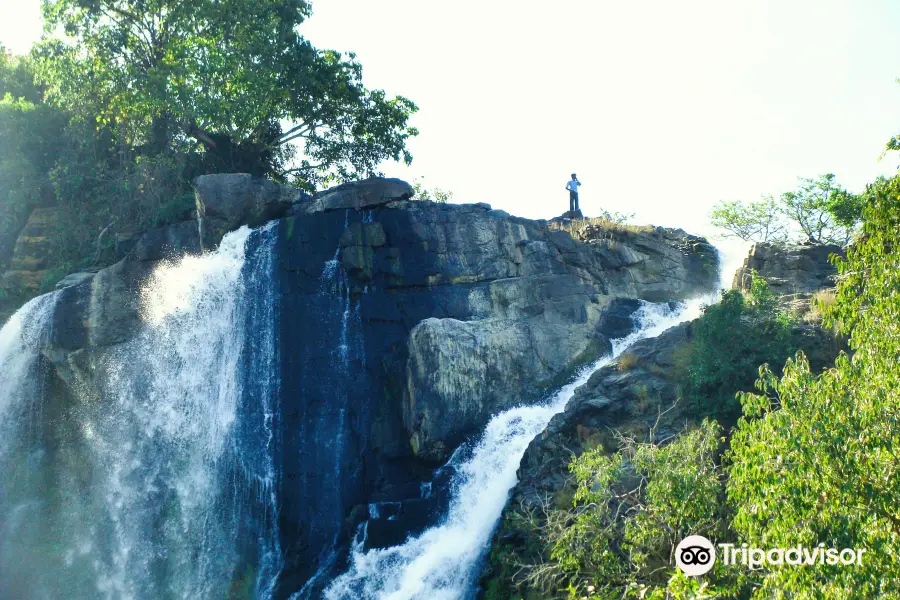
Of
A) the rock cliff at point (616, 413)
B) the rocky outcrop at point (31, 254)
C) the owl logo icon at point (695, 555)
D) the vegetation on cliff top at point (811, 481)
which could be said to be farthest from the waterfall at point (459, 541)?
the rocky outcrop at point (31, 254)

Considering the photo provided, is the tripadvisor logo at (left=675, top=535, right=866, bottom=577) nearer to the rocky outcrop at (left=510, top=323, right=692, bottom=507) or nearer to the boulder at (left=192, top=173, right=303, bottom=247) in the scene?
the rocky outcrop at (left=510, top=323, right=692, bottom=507)

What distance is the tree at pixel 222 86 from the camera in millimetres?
26641

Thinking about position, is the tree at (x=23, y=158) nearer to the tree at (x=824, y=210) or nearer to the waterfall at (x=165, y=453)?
the waterfall at (x=165, y=453)

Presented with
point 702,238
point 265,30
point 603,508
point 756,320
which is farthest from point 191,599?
point 702,238

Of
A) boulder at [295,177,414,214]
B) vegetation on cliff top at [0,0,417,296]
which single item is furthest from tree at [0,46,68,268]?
boulder at [295,177,414,214]

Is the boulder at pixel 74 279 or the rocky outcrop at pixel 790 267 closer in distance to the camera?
the rocky outcrop at pixel 790 267

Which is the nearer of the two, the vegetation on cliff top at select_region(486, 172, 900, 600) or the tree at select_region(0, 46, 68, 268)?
the vegetation on cliff top at select_region(486, 172, 900, 600)

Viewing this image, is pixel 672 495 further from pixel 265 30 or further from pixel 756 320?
pixel 265 30

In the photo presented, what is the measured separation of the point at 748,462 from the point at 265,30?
77.9 feet

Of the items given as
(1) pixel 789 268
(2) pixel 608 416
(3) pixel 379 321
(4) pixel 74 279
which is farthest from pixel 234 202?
(1) pixel 789 268

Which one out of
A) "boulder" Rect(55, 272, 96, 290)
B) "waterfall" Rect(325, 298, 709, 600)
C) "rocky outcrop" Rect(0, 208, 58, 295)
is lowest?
"waterfall" Rect(325, 298, 709, 600)

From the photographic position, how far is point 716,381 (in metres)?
17.1

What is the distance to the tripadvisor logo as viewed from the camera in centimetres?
845

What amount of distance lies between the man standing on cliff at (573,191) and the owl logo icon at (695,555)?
20.0 metres
